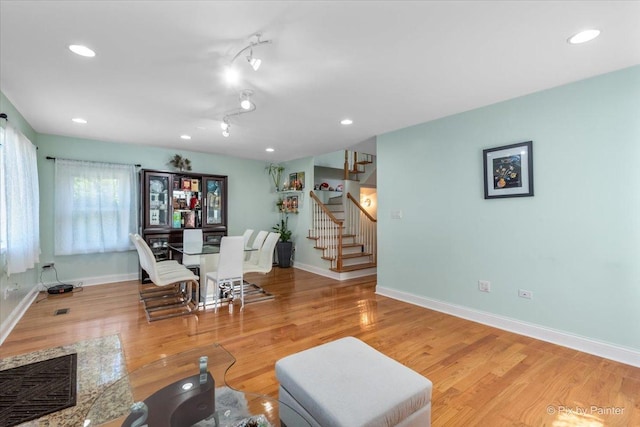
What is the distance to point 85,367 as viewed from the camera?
229 centimetres

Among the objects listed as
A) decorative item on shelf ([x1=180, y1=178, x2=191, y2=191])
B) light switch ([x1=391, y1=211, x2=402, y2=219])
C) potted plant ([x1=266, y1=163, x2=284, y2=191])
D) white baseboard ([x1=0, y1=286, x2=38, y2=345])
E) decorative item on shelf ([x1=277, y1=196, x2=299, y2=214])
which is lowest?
white baseboard ([x1=0, y1=286, x2=38, y2=345])

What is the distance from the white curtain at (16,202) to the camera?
2.76 meters

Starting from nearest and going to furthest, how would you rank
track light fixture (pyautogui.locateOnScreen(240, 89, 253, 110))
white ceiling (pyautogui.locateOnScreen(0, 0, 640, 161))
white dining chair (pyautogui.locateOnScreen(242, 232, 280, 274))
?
white ceiling (pyautogui.locateOnScreen(0, 0, 640, 161))
track light fixture (pyautogui.locateOnScreen(240, 89, 253, 110))
white dining chair (pyautogui.locateOnScreen(242, 232, 280, 274))

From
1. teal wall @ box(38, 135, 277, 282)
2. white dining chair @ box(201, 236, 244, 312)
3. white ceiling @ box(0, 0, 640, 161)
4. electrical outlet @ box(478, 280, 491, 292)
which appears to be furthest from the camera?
teal wall @ box(38, 135, 277, 282)

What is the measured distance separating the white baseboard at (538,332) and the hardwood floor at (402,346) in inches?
3.5

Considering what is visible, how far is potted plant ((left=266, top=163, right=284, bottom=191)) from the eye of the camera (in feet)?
22.2

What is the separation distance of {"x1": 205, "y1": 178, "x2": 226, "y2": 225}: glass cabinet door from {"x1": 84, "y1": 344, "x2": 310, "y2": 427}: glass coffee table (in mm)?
4294

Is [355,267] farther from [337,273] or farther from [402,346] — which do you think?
[402,346]

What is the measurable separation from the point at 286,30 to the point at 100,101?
Answer: 2.47 meters

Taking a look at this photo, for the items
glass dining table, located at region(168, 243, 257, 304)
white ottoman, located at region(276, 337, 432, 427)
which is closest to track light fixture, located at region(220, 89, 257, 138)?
glass dining table, located at region(168, 243, 257, 304)

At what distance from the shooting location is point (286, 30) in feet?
6.10

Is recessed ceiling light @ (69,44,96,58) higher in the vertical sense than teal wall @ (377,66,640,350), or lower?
higher

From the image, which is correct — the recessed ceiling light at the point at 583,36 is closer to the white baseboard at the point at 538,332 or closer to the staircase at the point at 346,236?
the white baseboard at the point at 538,332

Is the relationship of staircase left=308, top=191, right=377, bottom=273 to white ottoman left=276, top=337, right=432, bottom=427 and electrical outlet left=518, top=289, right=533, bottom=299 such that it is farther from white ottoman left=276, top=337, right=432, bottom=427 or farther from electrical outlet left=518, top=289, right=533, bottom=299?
white ottoman left=276, top=337, right=432, bottom=427
